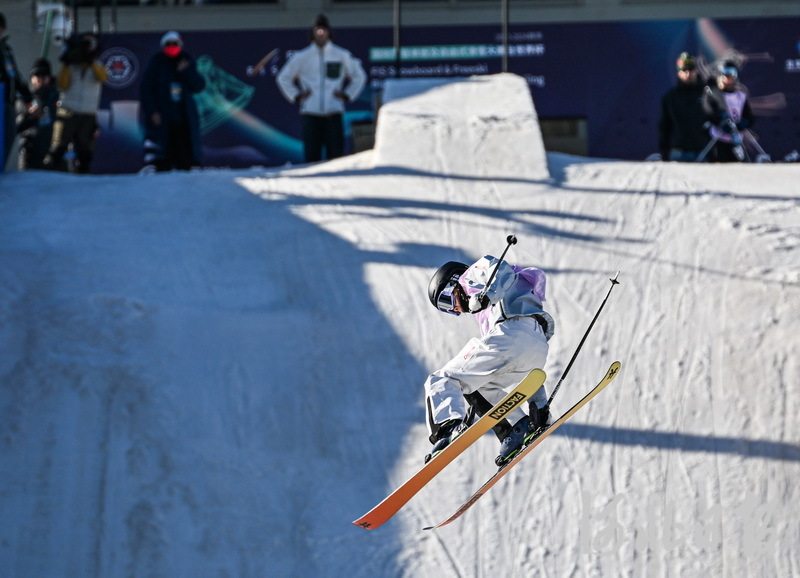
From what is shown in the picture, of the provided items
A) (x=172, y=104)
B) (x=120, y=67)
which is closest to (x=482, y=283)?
(x=172, y=104)

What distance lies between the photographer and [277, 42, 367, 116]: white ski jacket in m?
13.7

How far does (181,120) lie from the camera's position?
1336cm

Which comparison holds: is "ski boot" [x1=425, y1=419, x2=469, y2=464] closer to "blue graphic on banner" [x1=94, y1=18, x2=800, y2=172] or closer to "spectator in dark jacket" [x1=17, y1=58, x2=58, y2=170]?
"spectator in dark jacket" [x1=17, y1=58, x2=58, y2=170]

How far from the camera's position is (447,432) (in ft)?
19.1

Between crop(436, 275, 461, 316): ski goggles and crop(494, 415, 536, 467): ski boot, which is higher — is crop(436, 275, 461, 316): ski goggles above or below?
above

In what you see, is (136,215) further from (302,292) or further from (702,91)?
(702,91)

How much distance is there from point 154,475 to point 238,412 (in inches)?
30.4

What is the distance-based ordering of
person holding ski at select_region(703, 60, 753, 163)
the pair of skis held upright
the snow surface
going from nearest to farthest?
the pair of skis held upright, the snow surface, person holding ski at select_region(703, 60, 753, 163)

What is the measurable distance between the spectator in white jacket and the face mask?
102 centimetres

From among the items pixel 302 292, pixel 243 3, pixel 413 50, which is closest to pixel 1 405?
pixel 302 292

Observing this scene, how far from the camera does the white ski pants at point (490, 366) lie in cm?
562

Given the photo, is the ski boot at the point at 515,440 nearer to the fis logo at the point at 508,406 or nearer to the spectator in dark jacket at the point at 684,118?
the fis logo at the point at 508,406

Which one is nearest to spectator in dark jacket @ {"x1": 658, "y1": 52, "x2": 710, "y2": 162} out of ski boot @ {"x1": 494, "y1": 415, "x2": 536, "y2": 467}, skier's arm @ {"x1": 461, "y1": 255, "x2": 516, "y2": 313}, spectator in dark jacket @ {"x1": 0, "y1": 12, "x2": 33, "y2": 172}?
spectator in dark jacket @ {"x1": 0, "y1": 12, "x2": 33, "y2": 172}

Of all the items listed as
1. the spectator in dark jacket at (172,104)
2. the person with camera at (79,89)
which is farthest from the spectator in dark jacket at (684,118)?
the person with camera at (79,89)
